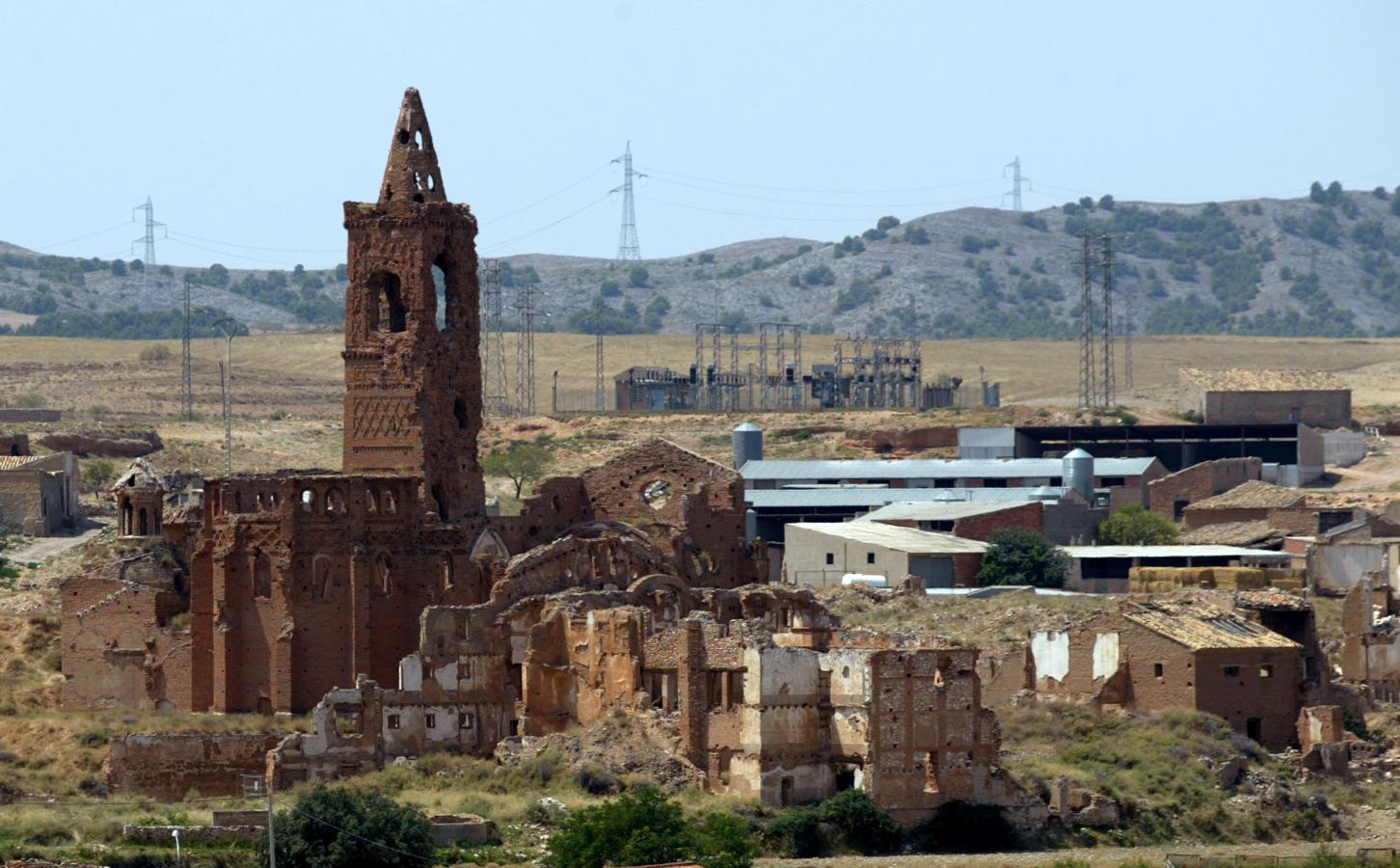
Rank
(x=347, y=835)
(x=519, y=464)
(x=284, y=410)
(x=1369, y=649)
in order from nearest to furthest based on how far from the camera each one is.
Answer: (x=347, y=835)
(x=1369, y=649)
(x=519, y=464)
(x=284, y=410)

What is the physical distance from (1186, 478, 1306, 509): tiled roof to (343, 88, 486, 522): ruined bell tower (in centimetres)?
4094

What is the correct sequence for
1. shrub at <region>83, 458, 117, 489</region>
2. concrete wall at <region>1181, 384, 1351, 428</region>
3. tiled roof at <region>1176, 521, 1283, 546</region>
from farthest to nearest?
concrete wall at <region>1181, 384, 1351, 428</region>
shrub at <region>83, 458, 117, 489</region>
tiled roof at <region>1176, 521, 1283, 546</region>

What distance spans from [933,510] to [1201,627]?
117ft

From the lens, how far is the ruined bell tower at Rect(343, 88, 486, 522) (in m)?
79.2

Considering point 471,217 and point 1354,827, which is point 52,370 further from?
point 1354,827

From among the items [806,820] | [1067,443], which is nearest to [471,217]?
[806,820]

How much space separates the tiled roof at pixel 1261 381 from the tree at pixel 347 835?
89042mm

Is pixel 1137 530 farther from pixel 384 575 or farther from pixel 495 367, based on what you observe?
pixel 495 367

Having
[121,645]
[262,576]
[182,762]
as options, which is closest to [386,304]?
[262,576]

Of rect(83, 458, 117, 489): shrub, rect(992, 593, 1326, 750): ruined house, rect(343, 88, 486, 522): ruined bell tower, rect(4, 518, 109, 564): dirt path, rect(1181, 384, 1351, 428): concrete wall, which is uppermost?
rect(343, 88, 486, 522): ruined bell tower

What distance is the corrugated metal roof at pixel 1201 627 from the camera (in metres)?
75.3

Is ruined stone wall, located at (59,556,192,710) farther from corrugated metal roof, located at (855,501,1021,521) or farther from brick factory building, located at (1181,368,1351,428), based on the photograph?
brick factory building, located at (1181,368,1351,428)

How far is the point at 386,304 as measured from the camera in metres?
80.4

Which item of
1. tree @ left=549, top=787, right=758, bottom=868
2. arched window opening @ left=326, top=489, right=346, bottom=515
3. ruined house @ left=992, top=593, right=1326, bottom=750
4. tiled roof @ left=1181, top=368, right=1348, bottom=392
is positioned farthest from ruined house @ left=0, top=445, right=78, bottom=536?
tiled roof @ left=1181, top=368, right=1348, bottom=392
